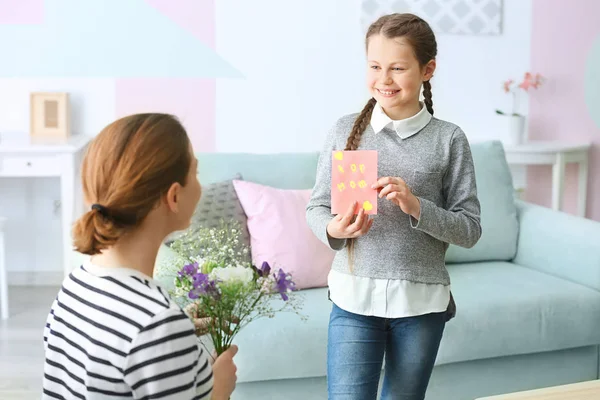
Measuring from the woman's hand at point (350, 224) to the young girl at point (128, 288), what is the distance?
0.50m

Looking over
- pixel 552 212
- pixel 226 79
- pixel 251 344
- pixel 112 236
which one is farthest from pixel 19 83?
pixel 112 236

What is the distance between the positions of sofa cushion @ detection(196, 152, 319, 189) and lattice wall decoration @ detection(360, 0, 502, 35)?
4.42 feet

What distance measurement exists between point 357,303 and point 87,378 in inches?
28.8

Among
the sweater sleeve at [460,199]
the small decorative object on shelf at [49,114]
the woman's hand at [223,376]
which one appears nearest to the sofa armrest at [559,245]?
the sweater sleeve at [460,199]

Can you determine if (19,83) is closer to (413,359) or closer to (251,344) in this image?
(251,344)

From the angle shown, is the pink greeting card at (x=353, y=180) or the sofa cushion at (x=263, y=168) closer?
the pink greeting card at (x=353, y=180)

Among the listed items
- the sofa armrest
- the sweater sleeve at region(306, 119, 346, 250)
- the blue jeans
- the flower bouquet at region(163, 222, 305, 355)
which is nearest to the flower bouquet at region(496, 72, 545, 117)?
the sofa armrest

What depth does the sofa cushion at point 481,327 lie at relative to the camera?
249cm

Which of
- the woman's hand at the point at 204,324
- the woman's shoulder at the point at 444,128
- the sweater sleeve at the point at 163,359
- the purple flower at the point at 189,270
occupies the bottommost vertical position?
the woman's hand at the point at 204,324

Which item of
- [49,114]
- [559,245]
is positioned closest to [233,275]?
[559,245]

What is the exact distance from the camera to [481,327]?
8.82 ft

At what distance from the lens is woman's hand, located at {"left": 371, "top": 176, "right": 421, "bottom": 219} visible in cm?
167

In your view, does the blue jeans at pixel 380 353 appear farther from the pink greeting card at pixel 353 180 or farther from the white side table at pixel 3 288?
the white side table at pixel 3 288

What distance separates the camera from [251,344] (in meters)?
2.47
